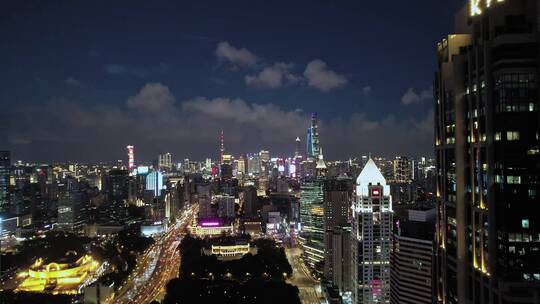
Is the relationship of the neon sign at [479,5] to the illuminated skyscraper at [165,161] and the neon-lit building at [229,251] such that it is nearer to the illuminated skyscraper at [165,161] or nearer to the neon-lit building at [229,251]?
the neon-lit building at [229,251]

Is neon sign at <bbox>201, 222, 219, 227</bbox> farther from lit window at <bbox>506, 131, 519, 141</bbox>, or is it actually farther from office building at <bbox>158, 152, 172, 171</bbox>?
office building at <bbox>158, 152, 172, 171</bbox>

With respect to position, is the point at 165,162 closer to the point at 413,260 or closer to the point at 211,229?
the point at 211,229

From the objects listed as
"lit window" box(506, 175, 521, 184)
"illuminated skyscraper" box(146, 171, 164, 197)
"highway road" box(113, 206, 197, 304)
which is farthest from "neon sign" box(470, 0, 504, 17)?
"illuminated skyscraper" box(146, 171, 164, 197)

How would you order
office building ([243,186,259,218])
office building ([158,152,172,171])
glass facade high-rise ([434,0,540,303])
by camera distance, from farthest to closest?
office building ([158,152,172,171]) < office building ([243,186,259,218]) < glass facade high-rise ([434,0,540,303])

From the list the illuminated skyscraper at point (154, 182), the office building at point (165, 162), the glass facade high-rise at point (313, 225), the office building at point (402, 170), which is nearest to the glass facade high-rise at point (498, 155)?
the glass facade high-rise at point (313, 225)

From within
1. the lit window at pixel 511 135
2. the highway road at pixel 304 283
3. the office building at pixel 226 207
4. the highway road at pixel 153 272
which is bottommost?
the highway road at pixel 304 283
